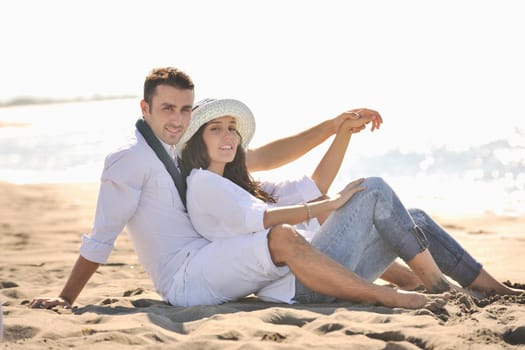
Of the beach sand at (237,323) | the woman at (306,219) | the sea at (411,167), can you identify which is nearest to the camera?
the beach sand at (237,323)

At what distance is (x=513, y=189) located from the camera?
32.7 feet

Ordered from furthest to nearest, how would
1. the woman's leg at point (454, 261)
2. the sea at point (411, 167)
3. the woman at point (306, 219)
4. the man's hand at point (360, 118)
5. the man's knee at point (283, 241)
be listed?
the sea at point (411, 167) < the man's hand at point (360, 118) < the woman's leg at point (454, 261) < the woman at point (306, 219) < the man's knee at point (283, 241)

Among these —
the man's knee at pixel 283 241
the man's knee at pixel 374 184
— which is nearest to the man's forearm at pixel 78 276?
the man's knee at pixel 283 241

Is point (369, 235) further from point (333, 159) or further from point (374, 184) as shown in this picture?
point (333, 159)

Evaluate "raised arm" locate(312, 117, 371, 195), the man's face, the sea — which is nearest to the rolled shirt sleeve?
the man's face

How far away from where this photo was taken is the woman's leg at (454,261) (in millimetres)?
4531

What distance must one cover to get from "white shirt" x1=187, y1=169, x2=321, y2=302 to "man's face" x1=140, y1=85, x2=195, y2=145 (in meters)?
0.22

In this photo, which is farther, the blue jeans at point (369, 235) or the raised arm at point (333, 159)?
the raised arm at point (333, 159)

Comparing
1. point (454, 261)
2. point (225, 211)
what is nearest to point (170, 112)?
point (225, 211)

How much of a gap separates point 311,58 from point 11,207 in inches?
1029

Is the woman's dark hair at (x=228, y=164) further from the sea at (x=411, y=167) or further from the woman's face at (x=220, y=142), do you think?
the sea at (x=411, y=167)

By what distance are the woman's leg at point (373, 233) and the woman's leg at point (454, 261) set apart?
21cm

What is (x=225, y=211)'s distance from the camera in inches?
160

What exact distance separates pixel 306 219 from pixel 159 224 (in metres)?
0.72
